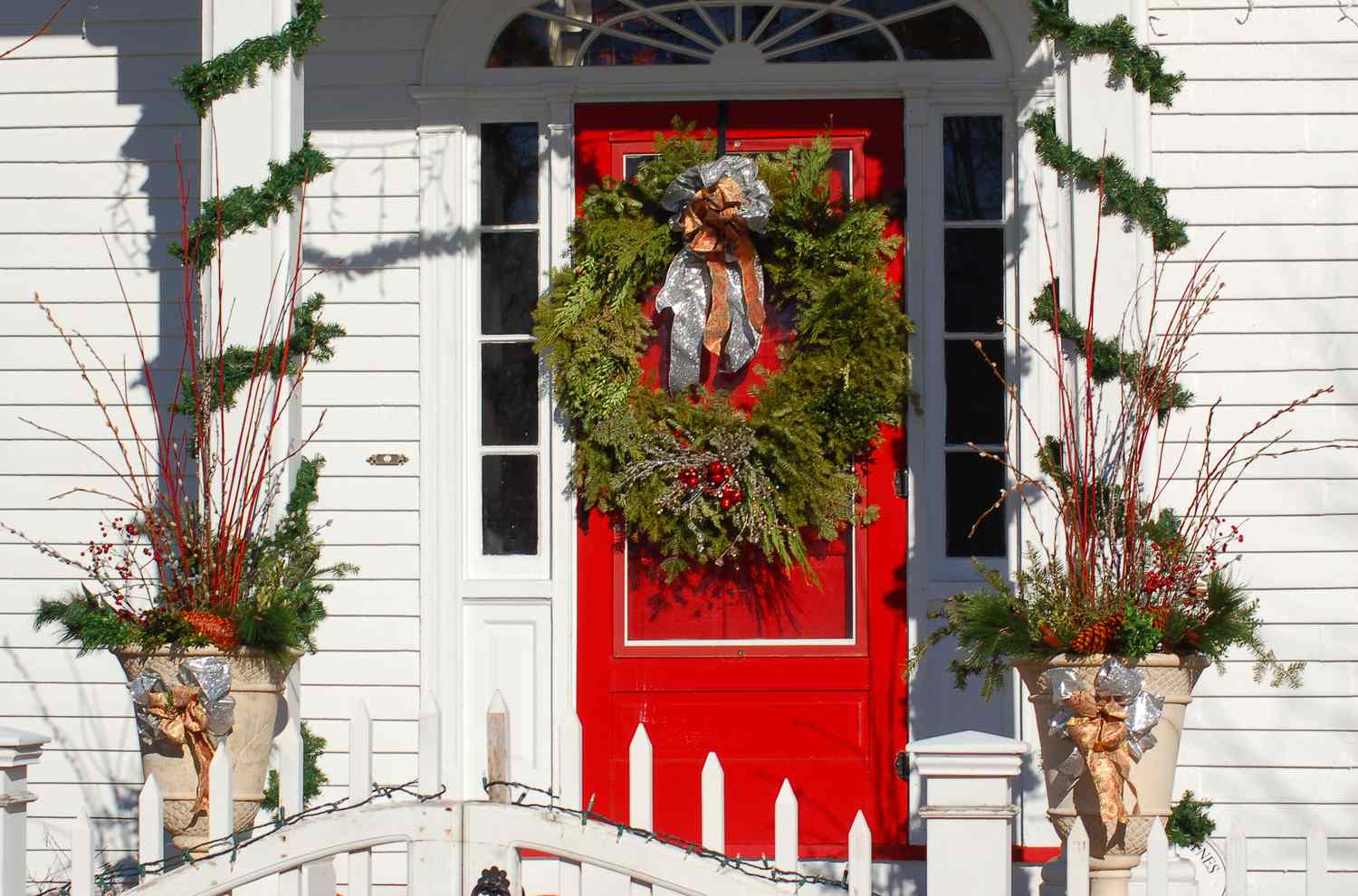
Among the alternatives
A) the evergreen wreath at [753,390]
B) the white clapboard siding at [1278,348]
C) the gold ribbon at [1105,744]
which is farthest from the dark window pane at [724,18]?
the gold ribbon at [1105,744]

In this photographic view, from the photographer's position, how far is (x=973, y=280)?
5.95 metres

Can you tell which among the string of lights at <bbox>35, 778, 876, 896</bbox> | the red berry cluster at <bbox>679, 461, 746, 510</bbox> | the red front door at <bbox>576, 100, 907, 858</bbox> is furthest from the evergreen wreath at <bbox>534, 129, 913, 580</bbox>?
the string of lights at <bbox>35, 778, 876, 896</bbox>

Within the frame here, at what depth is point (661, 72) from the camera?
6035mm

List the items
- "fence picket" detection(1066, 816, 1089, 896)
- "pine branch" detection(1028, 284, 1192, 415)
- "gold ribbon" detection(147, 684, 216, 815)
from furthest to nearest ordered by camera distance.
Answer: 1. "pine branch" detection(1028, 284, 1192, 415)
2. "gold ribbon" detection(147, 684, 216, 815)
3. "fence picket" detection(1066, 816, 1089, 896)

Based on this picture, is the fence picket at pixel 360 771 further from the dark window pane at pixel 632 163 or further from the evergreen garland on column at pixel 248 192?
the dark window pane at pixel 632 163

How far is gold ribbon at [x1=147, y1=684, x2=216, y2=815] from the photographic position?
4363mm

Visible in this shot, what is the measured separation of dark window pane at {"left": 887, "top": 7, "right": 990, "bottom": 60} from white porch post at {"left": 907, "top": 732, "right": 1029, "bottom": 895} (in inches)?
133

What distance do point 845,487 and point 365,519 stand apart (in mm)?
1759

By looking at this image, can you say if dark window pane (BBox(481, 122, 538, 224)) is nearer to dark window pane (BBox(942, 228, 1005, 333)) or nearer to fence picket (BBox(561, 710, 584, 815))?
dark window pane (BBox(942, 228, 1005, 333))

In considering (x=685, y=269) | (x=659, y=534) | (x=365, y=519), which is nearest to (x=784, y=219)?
(x=685, y=269)

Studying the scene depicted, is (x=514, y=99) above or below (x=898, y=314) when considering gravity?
above

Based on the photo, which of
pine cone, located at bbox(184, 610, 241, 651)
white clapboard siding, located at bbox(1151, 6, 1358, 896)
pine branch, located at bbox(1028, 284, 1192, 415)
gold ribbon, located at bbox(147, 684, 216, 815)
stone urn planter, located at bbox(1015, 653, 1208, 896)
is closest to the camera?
stone urn planter, located at bbox(1015, 653, 1208, 896)

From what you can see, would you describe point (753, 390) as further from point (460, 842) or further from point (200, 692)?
point (460, 842)

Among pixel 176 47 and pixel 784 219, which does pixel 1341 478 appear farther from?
pixel 176 47
